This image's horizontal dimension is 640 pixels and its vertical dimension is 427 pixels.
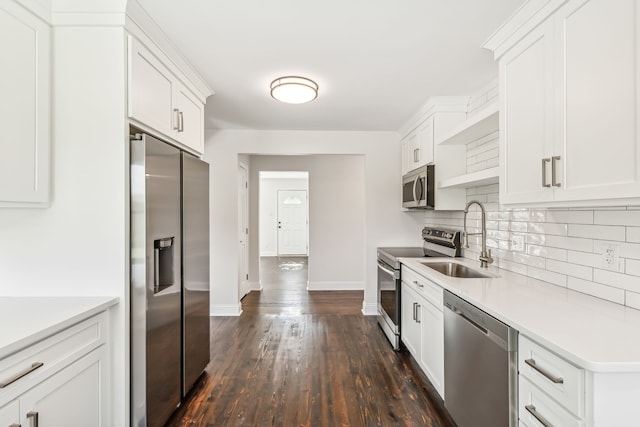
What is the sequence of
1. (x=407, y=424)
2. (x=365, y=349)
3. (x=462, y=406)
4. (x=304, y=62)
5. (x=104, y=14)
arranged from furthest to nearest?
(x=365, y=349), (x=304, y=62), (x=407, y=424), (x=462, y=406), (x=104, y=14)

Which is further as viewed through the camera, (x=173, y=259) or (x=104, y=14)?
(x=173, y=259)

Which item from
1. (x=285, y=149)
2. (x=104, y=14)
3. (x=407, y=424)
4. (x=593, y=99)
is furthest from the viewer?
(x=285, y=149)

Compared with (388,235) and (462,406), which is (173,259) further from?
(388,235)

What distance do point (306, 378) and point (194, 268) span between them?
124 cm

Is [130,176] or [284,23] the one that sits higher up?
[284,23]

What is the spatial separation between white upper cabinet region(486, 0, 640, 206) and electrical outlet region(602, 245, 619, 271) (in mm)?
400

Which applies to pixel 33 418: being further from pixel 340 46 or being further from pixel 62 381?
pixel 340 46

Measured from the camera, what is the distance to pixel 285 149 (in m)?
4.10

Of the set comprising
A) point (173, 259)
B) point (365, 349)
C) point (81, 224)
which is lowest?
point (365, 349)

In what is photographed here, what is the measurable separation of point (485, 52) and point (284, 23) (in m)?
1.38

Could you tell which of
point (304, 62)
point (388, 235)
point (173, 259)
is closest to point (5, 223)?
point (173, 259)

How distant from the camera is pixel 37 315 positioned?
1329mm

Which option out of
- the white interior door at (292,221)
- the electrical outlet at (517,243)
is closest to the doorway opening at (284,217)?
the white interior door at (292,221)

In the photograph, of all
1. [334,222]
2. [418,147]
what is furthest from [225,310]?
[418,147]
